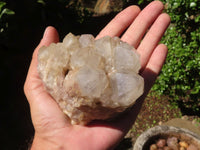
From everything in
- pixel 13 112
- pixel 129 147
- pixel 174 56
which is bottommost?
pixel 129 147

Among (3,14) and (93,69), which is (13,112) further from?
(93,69)

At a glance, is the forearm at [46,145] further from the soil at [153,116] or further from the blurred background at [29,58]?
the soil at [153,116]

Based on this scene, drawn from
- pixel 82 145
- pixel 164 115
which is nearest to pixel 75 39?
pixel 82 145

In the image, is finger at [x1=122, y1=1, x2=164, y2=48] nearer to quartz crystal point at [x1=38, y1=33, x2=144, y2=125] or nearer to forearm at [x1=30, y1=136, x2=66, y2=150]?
quartz crystal point at [x1=38, y1=33, x2=144, y2=125]

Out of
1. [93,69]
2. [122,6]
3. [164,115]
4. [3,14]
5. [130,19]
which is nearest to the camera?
[93,69]

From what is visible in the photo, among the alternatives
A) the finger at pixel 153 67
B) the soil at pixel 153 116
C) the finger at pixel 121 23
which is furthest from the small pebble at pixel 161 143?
the finger at pixel 121 23

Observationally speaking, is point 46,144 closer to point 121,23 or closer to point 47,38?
point 47,38

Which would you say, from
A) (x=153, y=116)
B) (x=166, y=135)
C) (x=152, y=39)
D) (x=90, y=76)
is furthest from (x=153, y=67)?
(x=153, y=116)

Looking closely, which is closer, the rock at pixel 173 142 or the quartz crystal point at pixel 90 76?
the quartz crystal point at pixel 90 76
